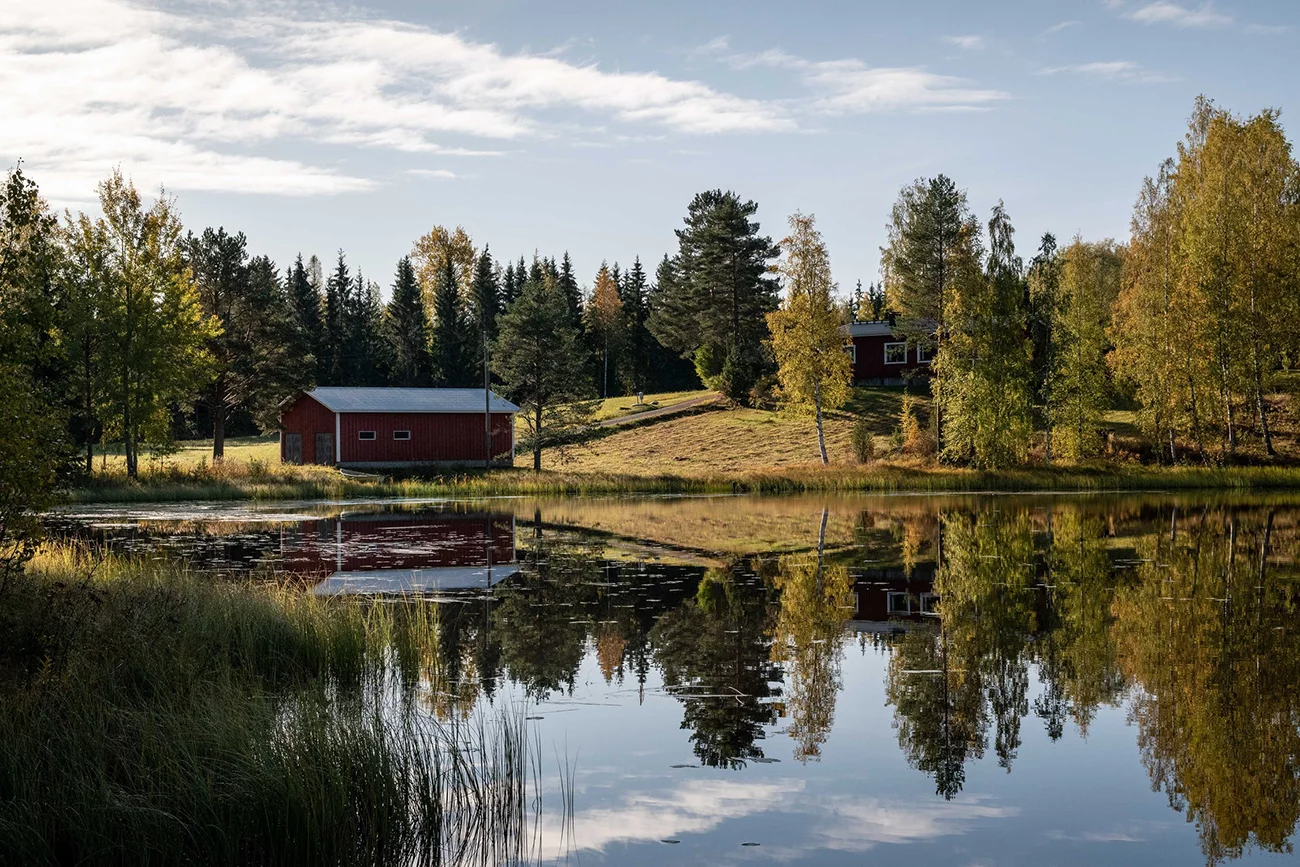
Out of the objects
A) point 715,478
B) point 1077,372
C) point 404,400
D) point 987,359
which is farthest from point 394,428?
point 1077,372

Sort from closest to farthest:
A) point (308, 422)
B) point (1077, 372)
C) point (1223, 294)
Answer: point (1223, 294), point (1077, 372), point (308, 422)

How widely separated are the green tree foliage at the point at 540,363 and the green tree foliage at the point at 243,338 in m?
12.3

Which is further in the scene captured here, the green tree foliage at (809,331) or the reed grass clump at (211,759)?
the green tree foliage at (809,331)

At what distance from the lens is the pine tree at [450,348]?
→ 85.2 meters

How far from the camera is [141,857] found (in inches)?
264

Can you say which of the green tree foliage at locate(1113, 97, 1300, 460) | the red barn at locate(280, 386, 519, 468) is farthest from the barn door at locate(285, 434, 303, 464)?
the green tree foliage at locate(1113, 97, 1300, 460)

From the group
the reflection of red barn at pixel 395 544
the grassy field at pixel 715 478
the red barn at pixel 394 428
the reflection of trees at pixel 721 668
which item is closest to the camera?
the reflection of trees at pixel 721 668

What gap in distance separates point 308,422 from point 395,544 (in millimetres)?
34602

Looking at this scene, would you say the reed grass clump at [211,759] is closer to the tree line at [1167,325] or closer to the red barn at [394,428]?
the tree line at [1167,325]

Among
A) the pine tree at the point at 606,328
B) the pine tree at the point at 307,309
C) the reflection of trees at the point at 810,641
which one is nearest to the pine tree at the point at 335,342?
the pine tree at the point at 307,309

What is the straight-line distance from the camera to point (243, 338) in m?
61.6

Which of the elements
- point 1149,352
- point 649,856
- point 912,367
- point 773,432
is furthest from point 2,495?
point 912,367

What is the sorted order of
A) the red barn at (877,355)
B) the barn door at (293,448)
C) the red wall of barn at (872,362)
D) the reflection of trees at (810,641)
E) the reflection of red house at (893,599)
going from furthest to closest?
the red wall of barn at (872,362) → the red barn at (877,355) → the barn door at (293,448) → the reflection of red house at (893,599) → the reflection of trees at (810,641)

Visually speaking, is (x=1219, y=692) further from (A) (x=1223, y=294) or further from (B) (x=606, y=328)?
(B) (x=606, y=328)
